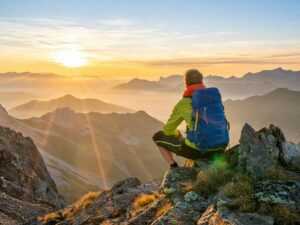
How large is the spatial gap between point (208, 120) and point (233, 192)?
278 centimetres

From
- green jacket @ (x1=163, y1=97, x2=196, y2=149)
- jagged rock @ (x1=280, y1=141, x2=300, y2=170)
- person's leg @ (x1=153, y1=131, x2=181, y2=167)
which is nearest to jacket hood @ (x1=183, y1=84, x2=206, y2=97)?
green jacket @ (x1=163, y1=97, x2=196, y2=149)

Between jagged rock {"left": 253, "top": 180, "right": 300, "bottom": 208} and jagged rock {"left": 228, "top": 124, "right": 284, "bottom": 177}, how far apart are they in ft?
2.74

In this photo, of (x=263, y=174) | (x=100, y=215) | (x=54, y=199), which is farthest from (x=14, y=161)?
(x=263, y=174)

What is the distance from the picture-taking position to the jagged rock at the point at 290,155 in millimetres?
13492

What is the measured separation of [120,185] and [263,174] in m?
12.0

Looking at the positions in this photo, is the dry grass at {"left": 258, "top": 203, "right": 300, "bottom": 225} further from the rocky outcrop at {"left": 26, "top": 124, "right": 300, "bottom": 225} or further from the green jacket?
the green jacket

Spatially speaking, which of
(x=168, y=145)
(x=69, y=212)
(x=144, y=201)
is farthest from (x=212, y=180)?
(x=69, y=212)

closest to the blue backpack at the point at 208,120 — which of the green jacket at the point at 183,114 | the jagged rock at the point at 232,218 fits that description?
the green jacket at the point at 183,114

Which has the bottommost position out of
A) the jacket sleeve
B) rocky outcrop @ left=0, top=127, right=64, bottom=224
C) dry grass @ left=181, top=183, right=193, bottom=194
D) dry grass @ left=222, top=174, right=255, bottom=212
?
rocky outcrop @ left=0, top=127, right=64, bottom=224

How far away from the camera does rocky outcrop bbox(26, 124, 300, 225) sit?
33.2ft

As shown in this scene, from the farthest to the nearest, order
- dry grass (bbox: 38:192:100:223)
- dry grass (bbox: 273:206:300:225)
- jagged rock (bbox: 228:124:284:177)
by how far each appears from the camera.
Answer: dry grass (bbox: 38:192:100:223) → jagged rock (bbox: 228:124:284:177) → dry grass (bbox: 273:206:300:225)

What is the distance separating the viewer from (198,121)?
1293cm

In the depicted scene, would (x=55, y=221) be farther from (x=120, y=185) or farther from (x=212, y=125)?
(x=212, y=125)

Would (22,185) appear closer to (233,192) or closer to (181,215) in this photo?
(181,215)
